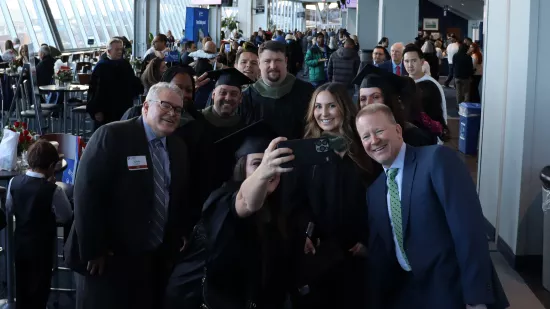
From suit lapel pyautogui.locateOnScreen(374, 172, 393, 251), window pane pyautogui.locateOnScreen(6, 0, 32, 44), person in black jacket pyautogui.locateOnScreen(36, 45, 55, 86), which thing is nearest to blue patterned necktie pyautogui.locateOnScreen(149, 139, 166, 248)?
suit lapel pyautogui.locateOnScreen(374, 172, 393, 251)

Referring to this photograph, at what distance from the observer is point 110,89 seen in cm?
750

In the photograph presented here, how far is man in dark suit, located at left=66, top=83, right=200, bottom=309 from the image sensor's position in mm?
2949

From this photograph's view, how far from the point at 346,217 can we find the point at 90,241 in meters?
1.10

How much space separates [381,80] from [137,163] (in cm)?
164

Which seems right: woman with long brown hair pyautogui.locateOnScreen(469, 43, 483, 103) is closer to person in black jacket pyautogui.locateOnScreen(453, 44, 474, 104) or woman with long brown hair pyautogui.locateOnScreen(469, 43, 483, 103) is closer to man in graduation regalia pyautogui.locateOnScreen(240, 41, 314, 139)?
person in black jacket pyautogui.locateOnScreen(453, 44, 474, 104)

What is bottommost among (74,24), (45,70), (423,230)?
(423,230)

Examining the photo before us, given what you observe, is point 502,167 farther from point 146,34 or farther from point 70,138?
point 146,34

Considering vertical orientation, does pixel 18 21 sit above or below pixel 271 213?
above

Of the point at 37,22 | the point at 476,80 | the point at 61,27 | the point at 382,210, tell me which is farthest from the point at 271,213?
the point at 61,27

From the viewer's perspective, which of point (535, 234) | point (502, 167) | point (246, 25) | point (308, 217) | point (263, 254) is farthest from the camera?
point (246, 25)

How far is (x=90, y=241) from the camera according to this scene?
9.67ft

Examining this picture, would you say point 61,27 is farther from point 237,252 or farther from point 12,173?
point 237,252

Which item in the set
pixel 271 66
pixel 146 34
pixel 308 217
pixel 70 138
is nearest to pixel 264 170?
pixel 308 217

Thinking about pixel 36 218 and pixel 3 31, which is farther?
pixel 3 31
